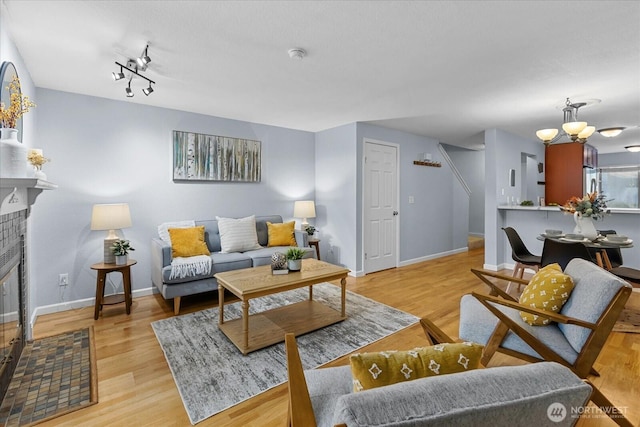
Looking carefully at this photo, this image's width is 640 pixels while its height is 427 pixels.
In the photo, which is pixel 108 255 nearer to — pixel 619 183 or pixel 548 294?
pixel 548 294

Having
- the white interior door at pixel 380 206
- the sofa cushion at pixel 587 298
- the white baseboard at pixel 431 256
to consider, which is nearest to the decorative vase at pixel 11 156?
the sofa cushion at pixel 587 298

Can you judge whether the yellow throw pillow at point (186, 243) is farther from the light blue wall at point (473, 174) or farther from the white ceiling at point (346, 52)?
the light blue wall at point (473, 174)

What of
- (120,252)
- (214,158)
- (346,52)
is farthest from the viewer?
(214,158)

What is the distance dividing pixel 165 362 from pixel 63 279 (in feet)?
6.30

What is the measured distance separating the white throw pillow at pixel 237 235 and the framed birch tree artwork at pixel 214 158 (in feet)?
2.20

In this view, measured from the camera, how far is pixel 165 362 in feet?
7.31

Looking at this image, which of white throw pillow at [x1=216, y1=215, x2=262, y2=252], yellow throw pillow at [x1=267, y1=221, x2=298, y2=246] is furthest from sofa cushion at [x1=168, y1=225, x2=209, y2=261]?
yellow throw pillow at [x1=267, y1=221, x2=298, y2=246]

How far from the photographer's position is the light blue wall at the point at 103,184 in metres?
3.15

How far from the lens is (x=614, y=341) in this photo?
2514 mm

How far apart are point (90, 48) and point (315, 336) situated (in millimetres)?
2903

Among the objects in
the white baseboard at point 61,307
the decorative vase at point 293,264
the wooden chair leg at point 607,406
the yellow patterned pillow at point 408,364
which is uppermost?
the yellow patterned pillow at point 408,364

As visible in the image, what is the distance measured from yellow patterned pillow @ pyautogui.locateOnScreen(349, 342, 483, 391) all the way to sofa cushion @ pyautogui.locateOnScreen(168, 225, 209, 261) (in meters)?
3.02

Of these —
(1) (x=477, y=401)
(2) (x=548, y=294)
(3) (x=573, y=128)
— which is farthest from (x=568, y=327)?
(3) (x=573, y=128)

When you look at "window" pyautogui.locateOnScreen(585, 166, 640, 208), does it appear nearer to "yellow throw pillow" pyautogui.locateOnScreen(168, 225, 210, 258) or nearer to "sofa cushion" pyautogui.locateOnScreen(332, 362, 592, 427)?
"yellow throw pillow" pyautogui.locateOnScreen(168, 225, 210, 258)
